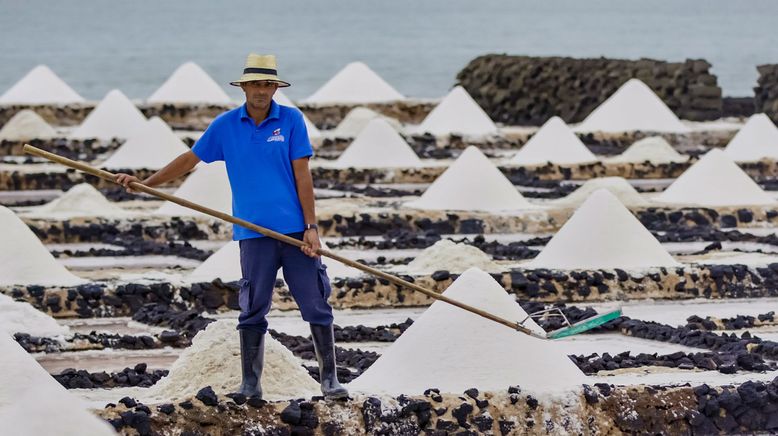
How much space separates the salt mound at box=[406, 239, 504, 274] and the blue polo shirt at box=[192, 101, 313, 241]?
4.26 meters

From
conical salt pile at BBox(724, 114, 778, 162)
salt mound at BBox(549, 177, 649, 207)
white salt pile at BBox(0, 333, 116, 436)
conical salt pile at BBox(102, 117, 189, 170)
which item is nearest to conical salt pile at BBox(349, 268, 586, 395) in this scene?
white salt pile at BBox(0, 333, 116, 436)

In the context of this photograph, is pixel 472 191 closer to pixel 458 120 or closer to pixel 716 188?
pixel 716 188

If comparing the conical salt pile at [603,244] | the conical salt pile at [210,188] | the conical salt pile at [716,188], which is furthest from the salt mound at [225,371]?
the conical salt pile at [716,188]

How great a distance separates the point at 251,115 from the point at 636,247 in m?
4.95

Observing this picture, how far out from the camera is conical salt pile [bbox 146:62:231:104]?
26109 mm

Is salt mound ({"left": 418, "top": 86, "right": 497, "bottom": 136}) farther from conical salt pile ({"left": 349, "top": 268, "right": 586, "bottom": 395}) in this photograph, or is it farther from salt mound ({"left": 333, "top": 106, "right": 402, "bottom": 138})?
conical salt pile ({"left": 349, "top": 268, "right": 586, "bottom": 395})

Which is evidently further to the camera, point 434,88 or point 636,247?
point 434,88

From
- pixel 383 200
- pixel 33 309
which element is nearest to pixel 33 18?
pixel 383 200

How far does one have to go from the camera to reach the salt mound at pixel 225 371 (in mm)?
7531

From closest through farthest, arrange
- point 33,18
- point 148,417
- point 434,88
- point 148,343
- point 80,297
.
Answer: point 148,417 < point 148,343 < point 80,297 < point 434,88 < point 33,18

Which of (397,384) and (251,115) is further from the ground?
(251,115)

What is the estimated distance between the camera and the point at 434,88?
57500 millimetres

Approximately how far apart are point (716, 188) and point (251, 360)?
29.5 feet

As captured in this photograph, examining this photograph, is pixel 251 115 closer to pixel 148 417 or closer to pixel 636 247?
pixel 148 417
